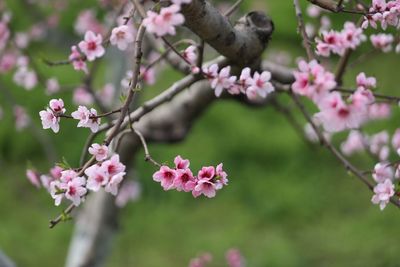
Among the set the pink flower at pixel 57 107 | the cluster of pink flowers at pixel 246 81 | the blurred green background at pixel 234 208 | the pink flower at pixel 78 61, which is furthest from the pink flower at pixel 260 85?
the blurred green background at pixel 234 208

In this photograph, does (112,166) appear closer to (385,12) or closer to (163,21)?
(163,21)

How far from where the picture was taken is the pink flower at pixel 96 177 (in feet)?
3.77

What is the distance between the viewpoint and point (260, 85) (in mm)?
1323

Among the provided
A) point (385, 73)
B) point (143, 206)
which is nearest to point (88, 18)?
point (143, 206)

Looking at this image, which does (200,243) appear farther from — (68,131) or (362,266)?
(68,131)

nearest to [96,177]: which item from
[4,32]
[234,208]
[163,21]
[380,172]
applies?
[163,21]

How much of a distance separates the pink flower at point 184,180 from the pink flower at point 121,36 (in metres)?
0.31

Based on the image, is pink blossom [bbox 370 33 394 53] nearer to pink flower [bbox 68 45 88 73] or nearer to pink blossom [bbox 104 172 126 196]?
pink flower [bbox 68 45 88 73]

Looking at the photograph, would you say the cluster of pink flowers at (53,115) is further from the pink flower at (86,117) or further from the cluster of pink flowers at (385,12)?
the cluster of pink flowers at (385,12)

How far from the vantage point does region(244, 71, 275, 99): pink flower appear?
1.31 m

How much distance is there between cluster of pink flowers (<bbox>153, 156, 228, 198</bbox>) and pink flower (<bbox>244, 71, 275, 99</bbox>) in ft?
0.57

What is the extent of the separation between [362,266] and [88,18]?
2.25m

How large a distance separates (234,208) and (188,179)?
335 cm

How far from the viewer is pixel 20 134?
521 centimetres
